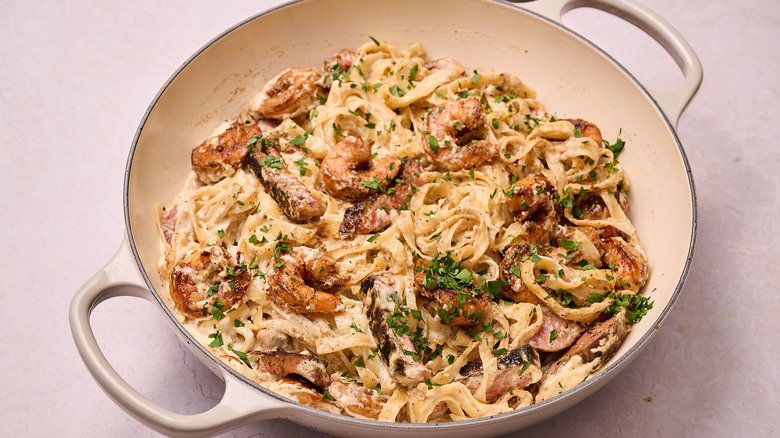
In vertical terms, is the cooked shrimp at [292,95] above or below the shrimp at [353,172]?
above

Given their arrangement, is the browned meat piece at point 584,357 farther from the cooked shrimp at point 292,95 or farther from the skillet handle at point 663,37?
the cooked shrimp at point 292,95

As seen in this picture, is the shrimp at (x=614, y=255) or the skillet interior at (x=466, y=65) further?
the skillet interior at (x=466, y=65)

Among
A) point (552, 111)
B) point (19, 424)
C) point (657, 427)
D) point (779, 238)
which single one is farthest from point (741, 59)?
point (19, 424)

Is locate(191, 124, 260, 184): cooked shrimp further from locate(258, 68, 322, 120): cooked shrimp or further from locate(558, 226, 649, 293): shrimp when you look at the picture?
locate(558, 226, 649, 293): shrimp

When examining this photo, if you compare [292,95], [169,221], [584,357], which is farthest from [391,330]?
[292,95]

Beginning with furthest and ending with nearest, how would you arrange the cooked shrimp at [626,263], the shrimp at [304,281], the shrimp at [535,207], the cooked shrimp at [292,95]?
1. the cooked shrimp at [292,95]
2. the shrimp at [535,207]
3. the cooked shrimp at [626,263]
4. the shrimp at [304,281]

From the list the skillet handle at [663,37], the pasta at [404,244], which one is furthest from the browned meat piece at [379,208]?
the skillet handle at [663,37]

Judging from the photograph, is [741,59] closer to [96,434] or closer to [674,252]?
[674,252]

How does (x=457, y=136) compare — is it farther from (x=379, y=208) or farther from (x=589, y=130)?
(x=589, y=130)
